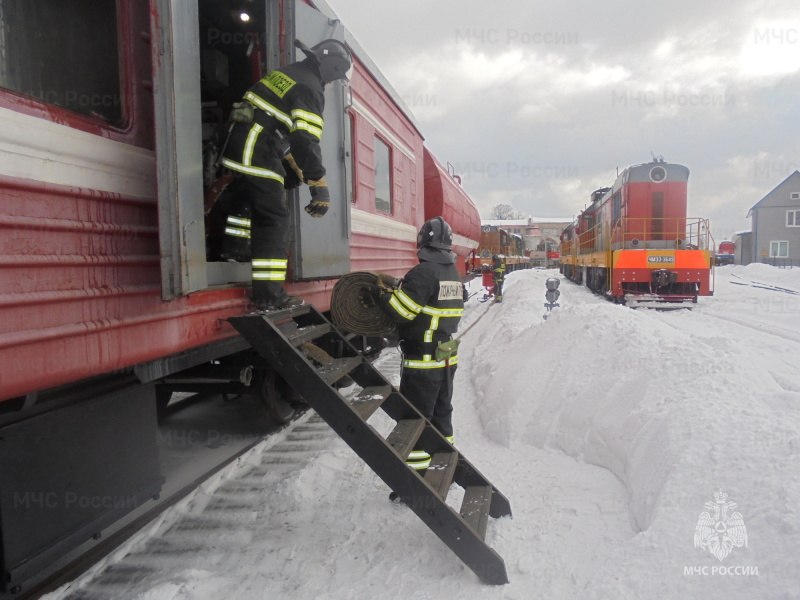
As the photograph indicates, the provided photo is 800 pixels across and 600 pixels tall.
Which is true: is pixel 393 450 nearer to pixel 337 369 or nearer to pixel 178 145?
pixel 337 369

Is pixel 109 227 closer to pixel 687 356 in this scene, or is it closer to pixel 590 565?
pixel 590 565

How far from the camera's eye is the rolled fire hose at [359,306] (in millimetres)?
3336

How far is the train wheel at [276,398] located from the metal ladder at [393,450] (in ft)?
4.69

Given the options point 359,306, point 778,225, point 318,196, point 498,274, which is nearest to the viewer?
point 318,196

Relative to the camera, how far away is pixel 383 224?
18.2 ft

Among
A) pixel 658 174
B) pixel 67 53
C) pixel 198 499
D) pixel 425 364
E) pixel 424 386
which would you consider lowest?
pixel 198 499

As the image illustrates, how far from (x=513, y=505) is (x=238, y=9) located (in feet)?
13.6

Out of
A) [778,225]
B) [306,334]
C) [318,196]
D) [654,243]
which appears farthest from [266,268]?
[778,225]

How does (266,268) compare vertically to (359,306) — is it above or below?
above

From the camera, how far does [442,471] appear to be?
2820 mm

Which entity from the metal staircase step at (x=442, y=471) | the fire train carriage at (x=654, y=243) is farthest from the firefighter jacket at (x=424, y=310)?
the fire train carriage at (x=654, y=243)

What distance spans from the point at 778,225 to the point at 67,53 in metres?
44.5

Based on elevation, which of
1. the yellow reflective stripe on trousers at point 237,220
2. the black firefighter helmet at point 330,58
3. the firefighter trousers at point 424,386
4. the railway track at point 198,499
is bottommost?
the railway track at point 198,499

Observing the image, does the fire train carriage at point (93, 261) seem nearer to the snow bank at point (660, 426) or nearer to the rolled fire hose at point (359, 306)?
the rolled fire hose at point (359, 306)
